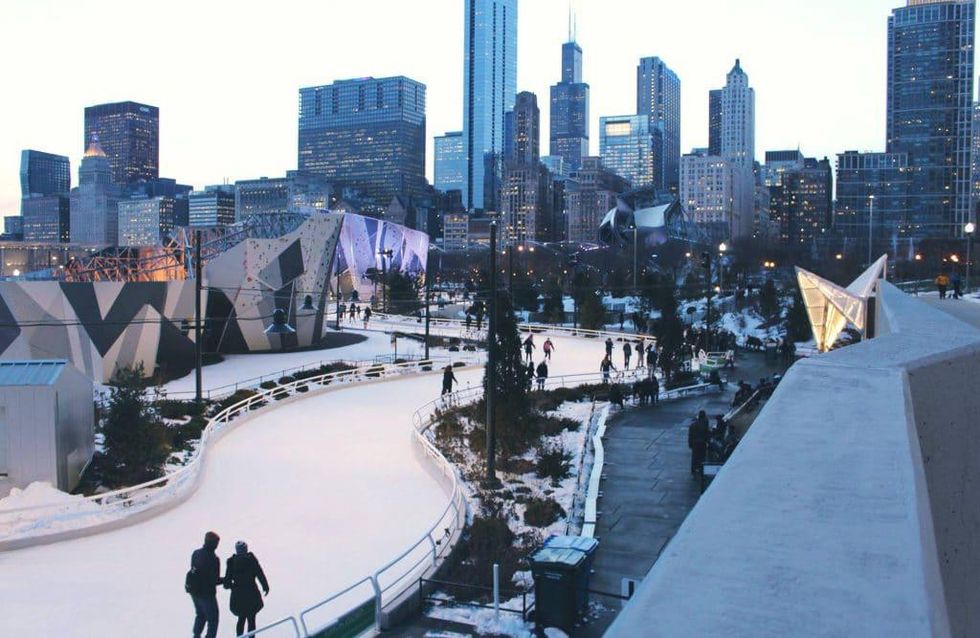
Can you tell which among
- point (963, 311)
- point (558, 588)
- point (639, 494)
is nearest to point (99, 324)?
point (639, 494)

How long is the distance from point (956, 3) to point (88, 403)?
736 ft

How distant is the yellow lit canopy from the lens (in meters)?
23.5

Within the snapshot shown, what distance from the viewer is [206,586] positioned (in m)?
8.55

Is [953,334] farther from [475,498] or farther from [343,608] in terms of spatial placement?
[475,498]

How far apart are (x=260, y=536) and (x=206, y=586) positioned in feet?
14.4

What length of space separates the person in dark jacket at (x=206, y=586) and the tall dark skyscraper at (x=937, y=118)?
176988 millimetres

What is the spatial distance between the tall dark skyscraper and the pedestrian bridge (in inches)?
6971

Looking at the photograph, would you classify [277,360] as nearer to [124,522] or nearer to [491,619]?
[124,522]

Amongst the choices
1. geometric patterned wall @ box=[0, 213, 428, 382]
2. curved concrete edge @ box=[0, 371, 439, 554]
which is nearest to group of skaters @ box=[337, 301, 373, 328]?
geometric patterned wall @ box=[0, 213, 428, 382]

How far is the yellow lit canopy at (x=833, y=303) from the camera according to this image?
2355 centimetres

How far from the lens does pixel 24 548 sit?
486 inches

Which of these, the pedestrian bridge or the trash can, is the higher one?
the pedestrian bridge

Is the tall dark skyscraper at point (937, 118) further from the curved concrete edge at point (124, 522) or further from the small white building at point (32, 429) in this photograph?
the small white building at point (32, 429)

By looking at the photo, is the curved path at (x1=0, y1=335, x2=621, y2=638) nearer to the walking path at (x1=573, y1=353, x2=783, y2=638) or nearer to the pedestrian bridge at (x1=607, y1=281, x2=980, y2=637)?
the walking path at (x1=573, y1=353, x2=783, y2=638)
